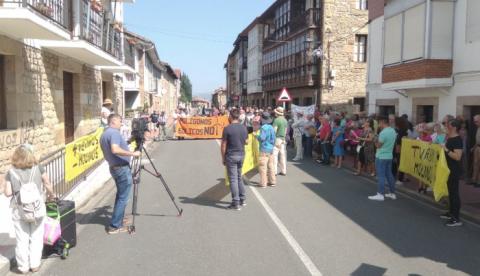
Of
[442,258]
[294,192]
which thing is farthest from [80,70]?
[442,258]

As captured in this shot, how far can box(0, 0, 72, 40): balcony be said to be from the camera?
8.58 meters

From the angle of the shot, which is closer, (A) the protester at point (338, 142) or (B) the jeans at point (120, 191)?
(B) the jeans at point (120, 191)

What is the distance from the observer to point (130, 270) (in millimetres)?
5203

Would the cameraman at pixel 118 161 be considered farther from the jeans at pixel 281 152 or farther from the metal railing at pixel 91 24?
the metal railing at pixel 91 24

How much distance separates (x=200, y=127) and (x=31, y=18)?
660 inches

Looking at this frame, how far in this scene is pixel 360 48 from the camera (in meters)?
30.9

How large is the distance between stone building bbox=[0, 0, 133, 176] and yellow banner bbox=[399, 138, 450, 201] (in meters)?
8.04

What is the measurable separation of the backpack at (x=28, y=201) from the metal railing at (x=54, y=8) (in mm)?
5186

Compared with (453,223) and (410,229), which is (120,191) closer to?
(410,229)

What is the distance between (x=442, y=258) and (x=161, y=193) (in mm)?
5816

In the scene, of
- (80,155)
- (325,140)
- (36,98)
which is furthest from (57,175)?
(325,140)

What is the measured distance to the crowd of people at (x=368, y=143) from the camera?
7.51 meters

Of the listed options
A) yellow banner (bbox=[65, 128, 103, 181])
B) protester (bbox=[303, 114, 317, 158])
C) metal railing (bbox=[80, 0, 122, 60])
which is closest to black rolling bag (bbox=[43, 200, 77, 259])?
yellow banner (bbox=[65, 128, 103, 181])

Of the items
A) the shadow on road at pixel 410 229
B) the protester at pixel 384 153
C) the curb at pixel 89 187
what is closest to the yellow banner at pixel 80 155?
the curb at pixel 89 187
